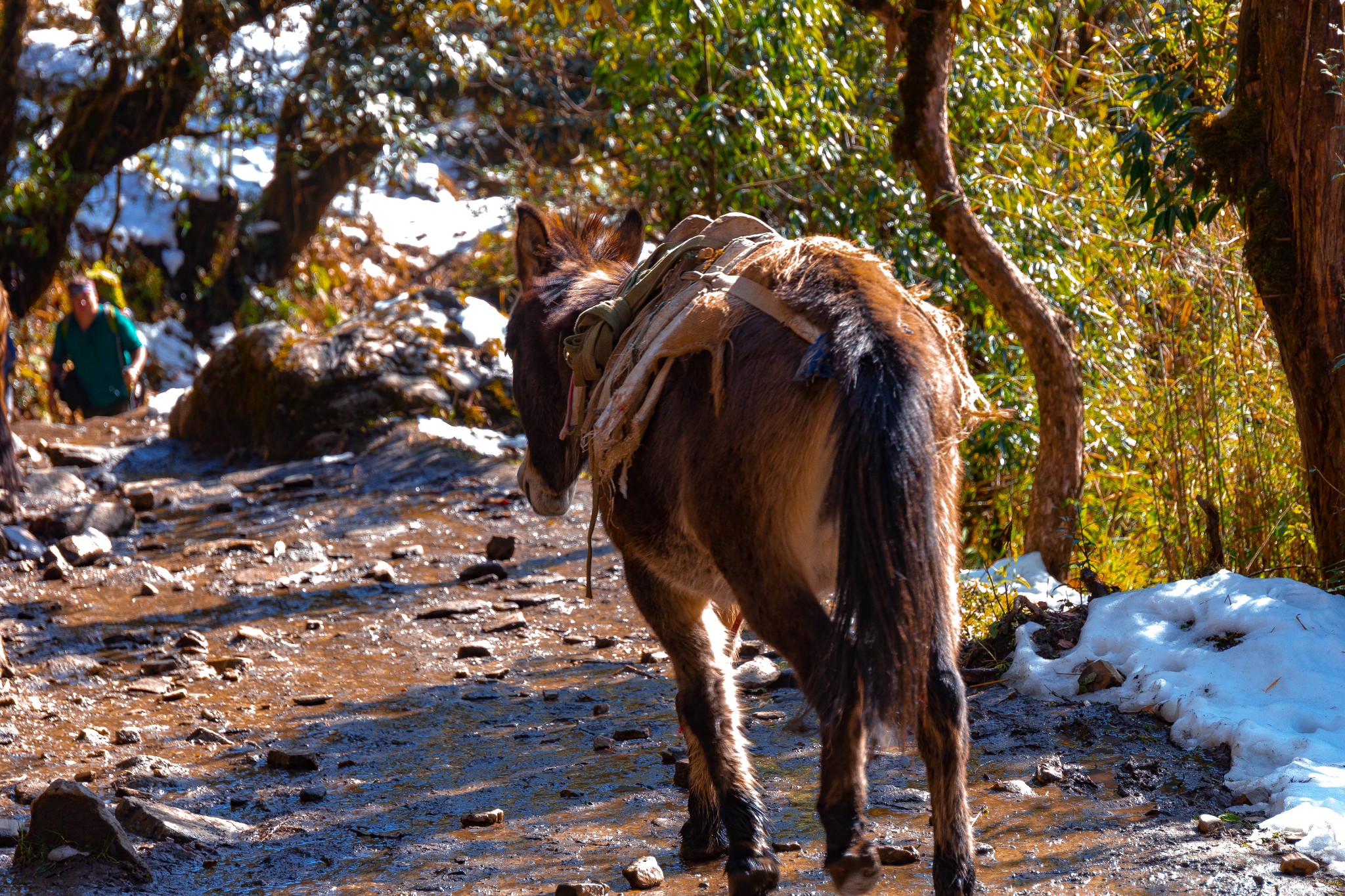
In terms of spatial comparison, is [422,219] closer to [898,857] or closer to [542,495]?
[542,495]

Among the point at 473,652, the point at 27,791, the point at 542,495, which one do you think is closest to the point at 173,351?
the point at 473,652

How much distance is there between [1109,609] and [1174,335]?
1.98m

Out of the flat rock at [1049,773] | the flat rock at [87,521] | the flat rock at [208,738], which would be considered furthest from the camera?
the flat rock at [87,521]

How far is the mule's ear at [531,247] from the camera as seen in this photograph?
15.0 feet

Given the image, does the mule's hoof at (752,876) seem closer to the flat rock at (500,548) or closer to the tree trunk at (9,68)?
the flat rock at (500,548)

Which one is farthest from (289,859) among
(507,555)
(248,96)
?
(248,96)

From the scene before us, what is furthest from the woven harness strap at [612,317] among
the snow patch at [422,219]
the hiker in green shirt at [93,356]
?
the snow patch at [422,219]

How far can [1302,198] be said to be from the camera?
4.36 m

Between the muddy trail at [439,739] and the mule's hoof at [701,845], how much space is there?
0.03 metres

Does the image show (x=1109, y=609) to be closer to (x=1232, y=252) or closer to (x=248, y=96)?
(x=1232, y=252)

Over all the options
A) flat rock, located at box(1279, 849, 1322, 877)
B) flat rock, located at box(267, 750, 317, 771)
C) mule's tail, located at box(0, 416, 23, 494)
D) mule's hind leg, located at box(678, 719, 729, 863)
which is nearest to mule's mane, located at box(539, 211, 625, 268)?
mule's hind leg, located at box(678, 719, 729, 863)

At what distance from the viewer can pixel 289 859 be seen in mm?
3586

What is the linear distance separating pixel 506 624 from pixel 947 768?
12.7 ft

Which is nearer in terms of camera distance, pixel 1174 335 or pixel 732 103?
pixel 1174 335
